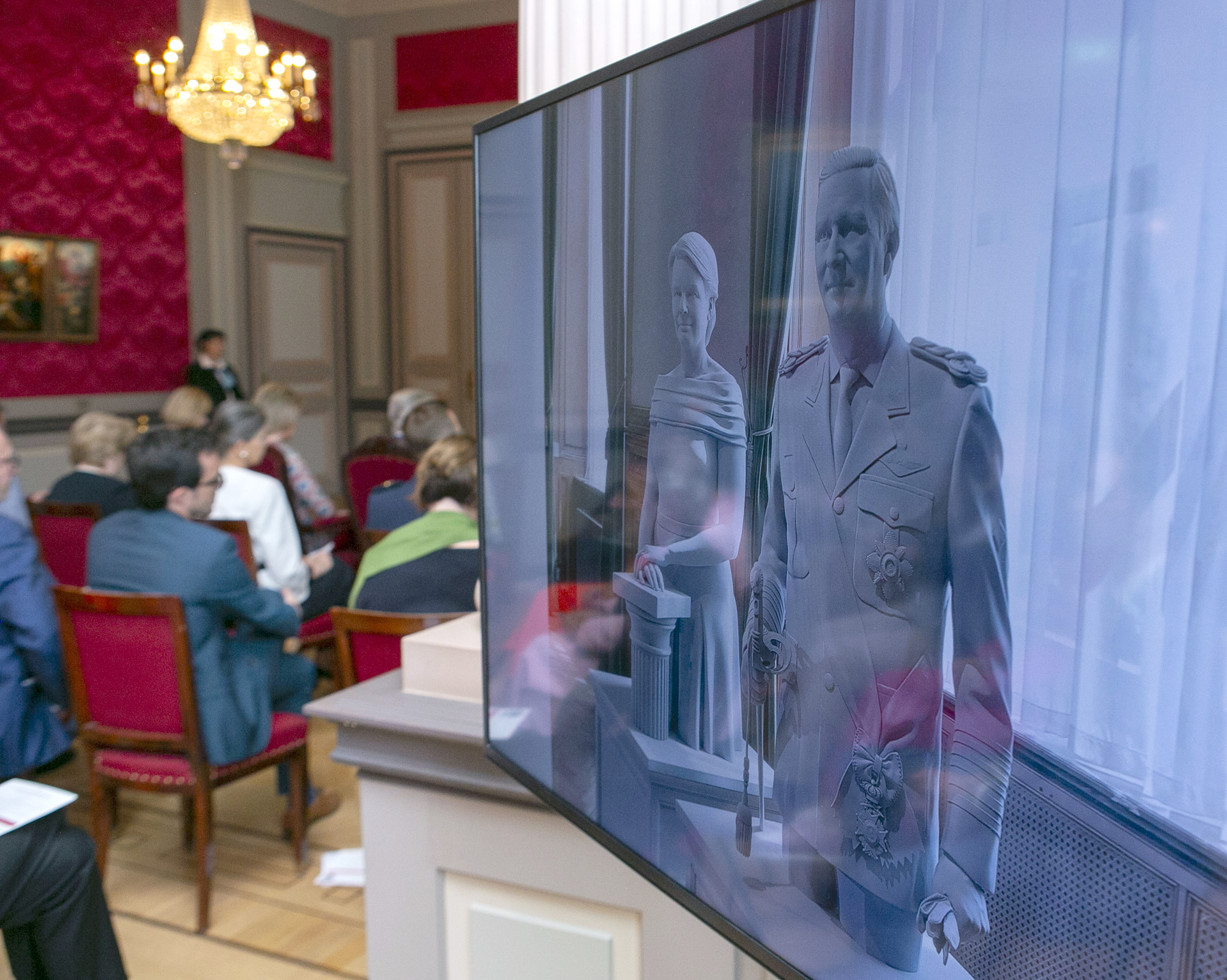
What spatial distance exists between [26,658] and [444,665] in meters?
1.48

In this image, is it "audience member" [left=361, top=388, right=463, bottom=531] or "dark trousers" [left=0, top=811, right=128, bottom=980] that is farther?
"audience member" [left=361, top=388, right=463, bottom=531]

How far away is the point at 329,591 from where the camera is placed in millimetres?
3871

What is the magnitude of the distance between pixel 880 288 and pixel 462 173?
8.46 meters

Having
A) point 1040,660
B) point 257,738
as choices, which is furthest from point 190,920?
point 1040,660

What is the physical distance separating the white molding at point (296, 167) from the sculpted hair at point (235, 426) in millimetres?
4863

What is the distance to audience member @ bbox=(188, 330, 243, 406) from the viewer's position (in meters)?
7.48

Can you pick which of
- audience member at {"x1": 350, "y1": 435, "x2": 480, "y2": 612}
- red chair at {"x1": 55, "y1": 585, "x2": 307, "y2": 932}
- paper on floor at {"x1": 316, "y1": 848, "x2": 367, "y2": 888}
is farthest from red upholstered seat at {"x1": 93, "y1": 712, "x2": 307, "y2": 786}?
paper on floor at {"x1": 316, "y1": 848, "x2": 367, "y2": 888}

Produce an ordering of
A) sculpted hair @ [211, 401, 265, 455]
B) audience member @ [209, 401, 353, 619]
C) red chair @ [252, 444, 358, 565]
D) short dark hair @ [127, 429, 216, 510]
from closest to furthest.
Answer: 1. short dark hair @ [127, 429, 216, 510]
2. audience member @ [209, 401, 353, 619]
3. sculpted hair @ [211, 401, 265, 455]
4. red chair @ [252, 444, 358, 565]

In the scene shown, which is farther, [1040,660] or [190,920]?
[190,920]

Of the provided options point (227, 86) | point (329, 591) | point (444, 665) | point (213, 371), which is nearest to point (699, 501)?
point (444, 665)

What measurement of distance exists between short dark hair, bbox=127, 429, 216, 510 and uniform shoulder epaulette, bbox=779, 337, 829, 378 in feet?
7.26

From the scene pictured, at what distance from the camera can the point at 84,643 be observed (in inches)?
101

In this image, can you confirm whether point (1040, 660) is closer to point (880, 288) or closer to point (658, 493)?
point (880, 288)

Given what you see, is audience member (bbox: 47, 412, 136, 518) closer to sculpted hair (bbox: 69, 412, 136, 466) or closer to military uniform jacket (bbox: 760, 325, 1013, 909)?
sculpted hair (bbox: 69, 412, 136, 466)
